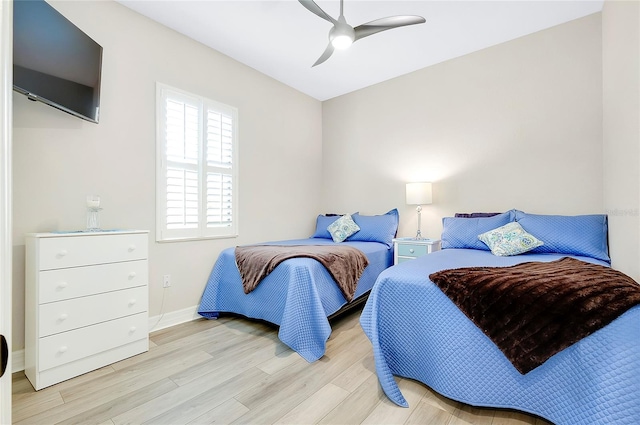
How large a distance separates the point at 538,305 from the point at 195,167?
2929 millimetres

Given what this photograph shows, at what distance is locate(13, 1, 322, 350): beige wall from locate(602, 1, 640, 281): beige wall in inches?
128

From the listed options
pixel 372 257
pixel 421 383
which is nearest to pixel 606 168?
pixel 372 257

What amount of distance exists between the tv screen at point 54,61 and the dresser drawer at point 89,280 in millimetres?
1092

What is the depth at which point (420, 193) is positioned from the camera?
341cm

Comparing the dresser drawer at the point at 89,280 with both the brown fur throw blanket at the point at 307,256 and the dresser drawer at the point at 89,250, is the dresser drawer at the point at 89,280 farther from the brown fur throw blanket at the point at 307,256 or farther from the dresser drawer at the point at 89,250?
the brown fur throw blanket at the point at 307,256

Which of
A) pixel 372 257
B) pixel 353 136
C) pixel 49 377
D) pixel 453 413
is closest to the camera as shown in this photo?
pixel 453 413

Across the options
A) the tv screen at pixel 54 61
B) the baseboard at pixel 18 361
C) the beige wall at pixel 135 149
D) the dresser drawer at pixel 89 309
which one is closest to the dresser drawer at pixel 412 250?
the beige wall at pixel 135 149

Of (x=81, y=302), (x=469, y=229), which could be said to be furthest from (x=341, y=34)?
(x=81, y=302)

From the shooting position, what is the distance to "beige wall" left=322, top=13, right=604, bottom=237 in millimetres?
2742

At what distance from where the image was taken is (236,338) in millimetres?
2449

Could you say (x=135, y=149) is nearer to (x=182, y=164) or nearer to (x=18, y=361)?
(x=182, y=164)

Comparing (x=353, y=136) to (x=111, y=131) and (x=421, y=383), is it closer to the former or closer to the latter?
(x=111, y=131)

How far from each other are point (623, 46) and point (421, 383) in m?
2.56

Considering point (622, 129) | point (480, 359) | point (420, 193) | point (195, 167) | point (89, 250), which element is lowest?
point (480, 359)
